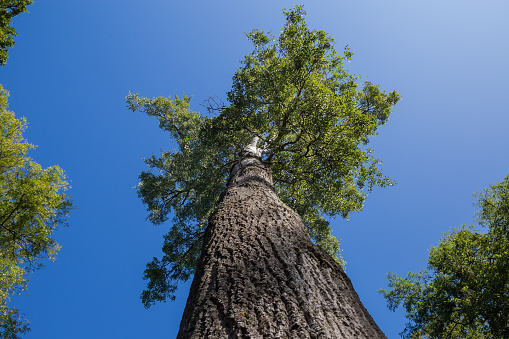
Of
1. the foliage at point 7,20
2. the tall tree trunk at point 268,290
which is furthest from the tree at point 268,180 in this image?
the foliage at point 7,20

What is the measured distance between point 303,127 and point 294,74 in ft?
6.57

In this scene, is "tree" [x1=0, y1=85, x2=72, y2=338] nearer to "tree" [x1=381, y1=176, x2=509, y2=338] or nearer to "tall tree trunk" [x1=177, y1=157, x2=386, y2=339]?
"tall tree trunk" [x1=177, y1=157, x2=386, y2=339]

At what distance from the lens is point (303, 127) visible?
809 cm

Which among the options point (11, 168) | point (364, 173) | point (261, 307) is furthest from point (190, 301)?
point (11, 168)

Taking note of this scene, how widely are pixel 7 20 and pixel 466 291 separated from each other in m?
17.9

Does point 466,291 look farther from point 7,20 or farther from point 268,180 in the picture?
point 7,20

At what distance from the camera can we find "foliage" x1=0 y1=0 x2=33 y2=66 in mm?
9844

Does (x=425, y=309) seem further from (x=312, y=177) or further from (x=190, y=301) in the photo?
(x=190, y=301)

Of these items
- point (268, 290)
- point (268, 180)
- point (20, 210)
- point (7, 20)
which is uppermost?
point (7, 20)

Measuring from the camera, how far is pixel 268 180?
21.4 feet

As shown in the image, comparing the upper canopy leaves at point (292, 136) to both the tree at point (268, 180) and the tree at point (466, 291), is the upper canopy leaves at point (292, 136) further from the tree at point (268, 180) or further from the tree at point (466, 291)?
the tree at point (466, 291)

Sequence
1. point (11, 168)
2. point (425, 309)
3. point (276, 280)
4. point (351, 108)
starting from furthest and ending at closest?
point (11, 168) → point (425, 309) → point (351, 108) → point (276, 280)

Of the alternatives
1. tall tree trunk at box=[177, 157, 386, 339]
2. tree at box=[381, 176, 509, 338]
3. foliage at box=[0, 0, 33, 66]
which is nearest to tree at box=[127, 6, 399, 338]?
tall tree trunk at box=[177, 157, 386, 339]

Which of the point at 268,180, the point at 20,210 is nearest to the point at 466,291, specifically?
the point at 268,180
